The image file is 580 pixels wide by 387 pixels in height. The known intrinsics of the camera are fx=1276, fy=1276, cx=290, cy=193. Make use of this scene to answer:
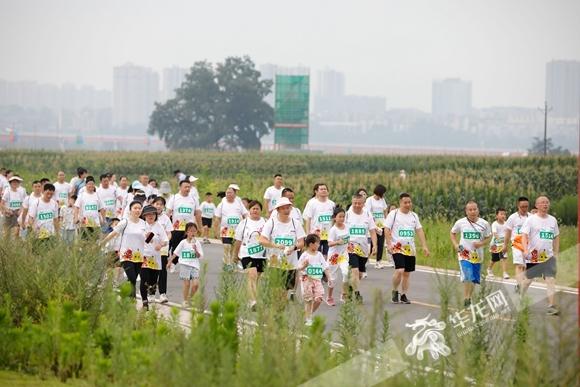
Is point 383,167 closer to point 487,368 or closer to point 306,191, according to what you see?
point 306,191

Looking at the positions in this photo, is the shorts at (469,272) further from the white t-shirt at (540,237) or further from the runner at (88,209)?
the runner at (88,209)

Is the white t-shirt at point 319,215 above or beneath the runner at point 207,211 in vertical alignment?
above

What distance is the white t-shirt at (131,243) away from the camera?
681 inches

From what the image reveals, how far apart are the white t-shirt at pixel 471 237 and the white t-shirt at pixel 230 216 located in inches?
224

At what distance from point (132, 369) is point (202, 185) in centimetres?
4198

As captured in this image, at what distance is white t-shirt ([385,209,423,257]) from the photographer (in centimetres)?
1928

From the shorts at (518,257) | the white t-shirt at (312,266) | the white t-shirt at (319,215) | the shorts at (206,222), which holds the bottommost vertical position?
the shorts at (206,222)

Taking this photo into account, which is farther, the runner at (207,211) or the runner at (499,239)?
the runner at (207,211)

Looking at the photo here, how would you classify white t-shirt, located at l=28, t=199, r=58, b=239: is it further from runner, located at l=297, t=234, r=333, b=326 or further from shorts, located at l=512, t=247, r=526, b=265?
shorts, located at l=512, t=247, r=526, b=265

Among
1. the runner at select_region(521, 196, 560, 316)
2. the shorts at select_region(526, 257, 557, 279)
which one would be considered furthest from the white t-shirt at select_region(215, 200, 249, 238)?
the shorts at select_region(526, 257, 557, 279)

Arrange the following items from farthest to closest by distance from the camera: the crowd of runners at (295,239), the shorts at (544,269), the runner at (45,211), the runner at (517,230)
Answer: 1. the runner at (45,211)
2. the runner at (517,230)
3. the shorts at (544,269)
4. the crowd of runners at (295,239)

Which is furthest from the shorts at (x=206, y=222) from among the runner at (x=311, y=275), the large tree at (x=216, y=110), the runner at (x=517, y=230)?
the large tree at (x=216, y=110)

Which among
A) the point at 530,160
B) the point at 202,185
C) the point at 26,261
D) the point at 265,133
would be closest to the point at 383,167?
the point at 530,160

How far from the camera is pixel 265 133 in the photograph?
434ft
